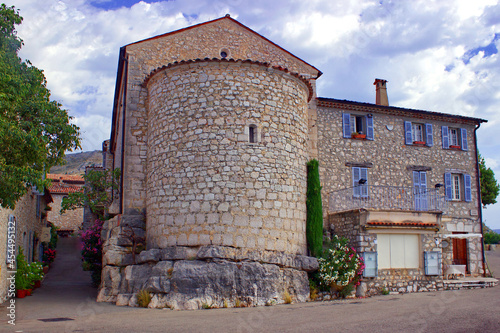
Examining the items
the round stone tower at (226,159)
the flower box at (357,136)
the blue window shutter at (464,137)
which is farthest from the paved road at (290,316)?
the blue window shutter at (464,137)

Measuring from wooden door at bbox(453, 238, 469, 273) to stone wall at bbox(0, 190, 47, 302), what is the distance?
1742cm

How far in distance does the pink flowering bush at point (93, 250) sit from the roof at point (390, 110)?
10115 millimetres

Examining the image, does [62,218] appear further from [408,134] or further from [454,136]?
[454,136]

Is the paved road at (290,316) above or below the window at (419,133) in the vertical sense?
below

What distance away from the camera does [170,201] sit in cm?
1348

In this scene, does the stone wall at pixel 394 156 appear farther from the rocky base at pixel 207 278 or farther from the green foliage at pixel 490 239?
the green foliage at pixel 490 239

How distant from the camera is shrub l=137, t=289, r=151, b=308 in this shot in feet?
40.2

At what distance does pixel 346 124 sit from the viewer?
18625 mm

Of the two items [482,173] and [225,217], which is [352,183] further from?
[482,173]

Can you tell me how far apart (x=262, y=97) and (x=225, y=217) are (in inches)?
153

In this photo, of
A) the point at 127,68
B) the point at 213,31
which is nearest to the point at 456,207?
the point at 213,31

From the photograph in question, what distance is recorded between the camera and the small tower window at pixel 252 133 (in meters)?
13.6

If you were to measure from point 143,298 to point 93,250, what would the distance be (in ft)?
17.4

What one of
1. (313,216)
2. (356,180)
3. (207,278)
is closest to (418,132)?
(356,180)
